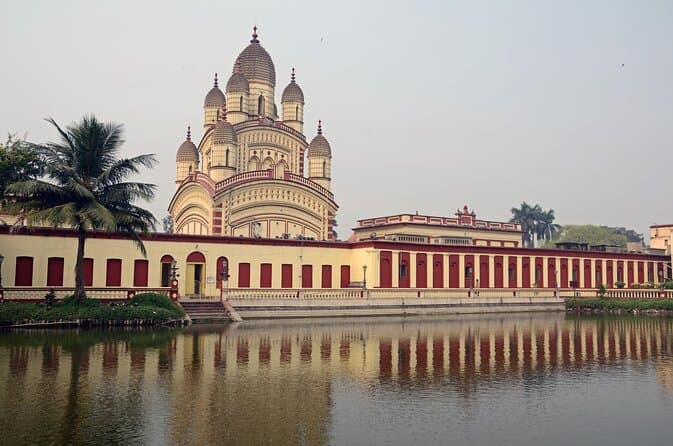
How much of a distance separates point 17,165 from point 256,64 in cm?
3009

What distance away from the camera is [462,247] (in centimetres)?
5222

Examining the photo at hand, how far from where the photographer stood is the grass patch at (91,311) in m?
30.5

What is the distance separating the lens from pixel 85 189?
32.1 metres

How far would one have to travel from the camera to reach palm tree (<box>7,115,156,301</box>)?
31500 millimetres

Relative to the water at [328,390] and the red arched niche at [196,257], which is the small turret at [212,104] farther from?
the water at [328,390]

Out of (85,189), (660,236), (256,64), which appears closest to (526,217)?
(660,236)

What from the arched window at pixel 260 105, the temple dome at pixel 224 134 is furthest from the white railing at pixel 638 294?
the arched window at pixel 260 105

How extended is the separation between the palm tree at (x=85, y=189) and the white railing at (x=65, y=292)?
3015mm

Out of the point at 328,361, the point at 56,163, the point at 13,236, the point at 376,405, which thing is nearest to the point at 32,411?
the point at 376,405

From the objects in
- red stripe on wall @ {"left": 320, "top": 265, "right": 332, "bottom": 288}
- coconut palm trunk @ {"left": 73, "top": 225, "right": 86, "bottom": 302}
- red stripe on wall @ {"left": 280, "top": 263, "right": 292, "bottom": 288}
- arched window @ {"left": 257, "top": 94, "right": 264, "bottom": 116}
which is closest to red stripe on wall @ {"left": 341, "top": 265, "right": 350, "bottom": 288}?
red stripe on wall @ {"left": 320, "top": 265, "right": 332, "bottom": 288}

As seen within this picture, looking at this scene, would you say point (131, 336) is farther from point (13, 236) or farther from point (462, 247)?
point (462, 247)

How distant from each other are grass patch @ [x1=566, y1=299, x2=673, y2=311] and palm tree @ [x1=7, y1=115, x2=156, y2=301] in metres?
33.7

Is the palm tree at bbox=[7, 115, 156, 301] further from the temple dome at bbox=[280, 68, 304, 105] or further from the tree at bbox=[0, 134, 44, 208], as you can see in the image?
the temple dome at bbox=[280, 68, 304, 105]

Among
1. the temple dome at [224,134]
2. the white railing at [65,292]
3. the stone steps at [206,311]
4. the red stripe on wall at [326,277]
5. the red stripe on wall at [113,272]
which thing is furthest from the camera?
the temple dome at [224,134]
